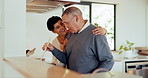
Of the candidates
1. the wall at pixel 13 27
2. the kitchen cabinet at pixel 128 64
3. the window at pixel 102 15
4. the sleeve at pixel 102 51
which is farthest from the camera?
the window at pixel 102 15

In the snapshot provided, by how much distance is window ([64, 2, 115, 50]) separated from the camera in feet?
Result: 14.4

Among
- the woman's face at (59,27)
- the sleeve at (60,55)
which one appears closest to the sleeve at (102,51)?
the sleeve at (60,55)

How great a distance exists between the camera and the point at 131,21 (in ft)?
15.7

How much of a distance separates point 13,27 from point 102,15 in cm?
315

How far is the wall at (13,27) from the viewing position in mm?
1666

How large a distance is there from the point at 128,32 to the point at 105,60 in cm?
307

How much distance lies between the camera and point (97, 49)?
1837 millimetres

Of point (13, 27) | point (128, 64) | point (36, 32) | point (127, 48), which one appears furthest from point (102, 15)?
point (13, 27)

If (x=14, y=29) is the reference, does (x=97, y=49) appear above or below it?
below

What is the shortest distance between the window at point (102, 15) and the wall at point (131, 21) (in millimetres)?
120

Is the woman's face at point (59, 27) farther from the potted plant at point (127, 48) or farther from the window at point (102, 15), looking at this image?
the potted plant at point (127, 48)

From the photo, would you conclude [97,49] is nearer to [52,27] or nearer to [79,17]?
[79,17]

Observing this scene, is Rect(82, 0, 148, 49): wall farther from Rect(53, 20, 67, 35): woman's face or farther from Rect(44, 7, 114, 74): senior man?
Rect(44, 7, 114, 74): senior man

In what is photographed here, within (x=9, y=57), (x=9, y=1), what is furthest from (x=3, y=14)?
(x=9, y=57)
